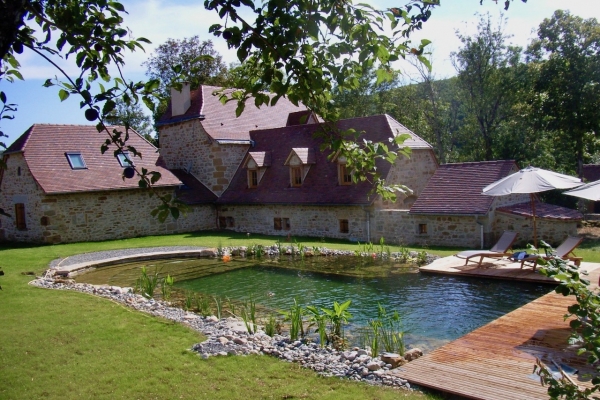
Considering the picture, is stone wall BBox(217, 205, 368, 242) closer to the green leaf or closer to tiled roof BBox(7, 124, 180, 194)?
tiled roof BBox(7, 124, 180, 194)

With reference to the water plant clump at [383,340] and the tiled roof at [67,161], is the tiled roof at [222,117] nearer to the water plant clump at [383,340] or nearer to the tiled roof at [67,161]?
the tiled roof at [67,161]

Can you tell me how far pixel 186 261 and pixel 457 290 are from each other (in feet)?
32.0

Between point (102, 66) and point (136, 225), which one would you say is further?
point (136, 225)

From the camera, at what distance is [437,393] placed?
19.5 ft

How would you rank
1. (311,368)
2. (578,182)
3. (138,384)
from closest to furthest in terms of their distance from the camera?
(138,384), (311,368), (578,182)

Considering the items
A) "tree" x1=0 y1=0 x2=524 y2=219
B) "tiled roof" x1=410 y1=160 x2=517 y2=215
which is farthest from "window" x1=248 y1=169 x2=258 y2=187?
"tree" x1=0 y1=0 x2=524 y2=219

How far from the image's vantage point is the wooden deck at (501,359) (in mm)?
5840

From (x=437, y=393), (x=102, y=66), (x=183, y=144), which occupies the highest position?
(x=183, y=144)

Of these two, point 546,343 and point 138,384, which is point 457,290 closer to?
point 546,343

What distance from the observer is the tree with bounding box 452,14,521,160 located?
2838cm

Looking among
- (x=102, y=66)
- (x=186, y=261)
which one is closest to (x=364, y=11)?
(x=102, y=66)

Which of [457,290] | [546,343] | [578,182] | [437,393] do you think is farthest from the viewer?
[578,182]

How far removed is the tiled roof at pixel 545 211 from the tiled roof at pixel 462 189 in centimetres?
89

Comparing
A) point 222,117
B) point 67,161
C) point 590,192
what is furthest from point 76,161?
point 590,192
